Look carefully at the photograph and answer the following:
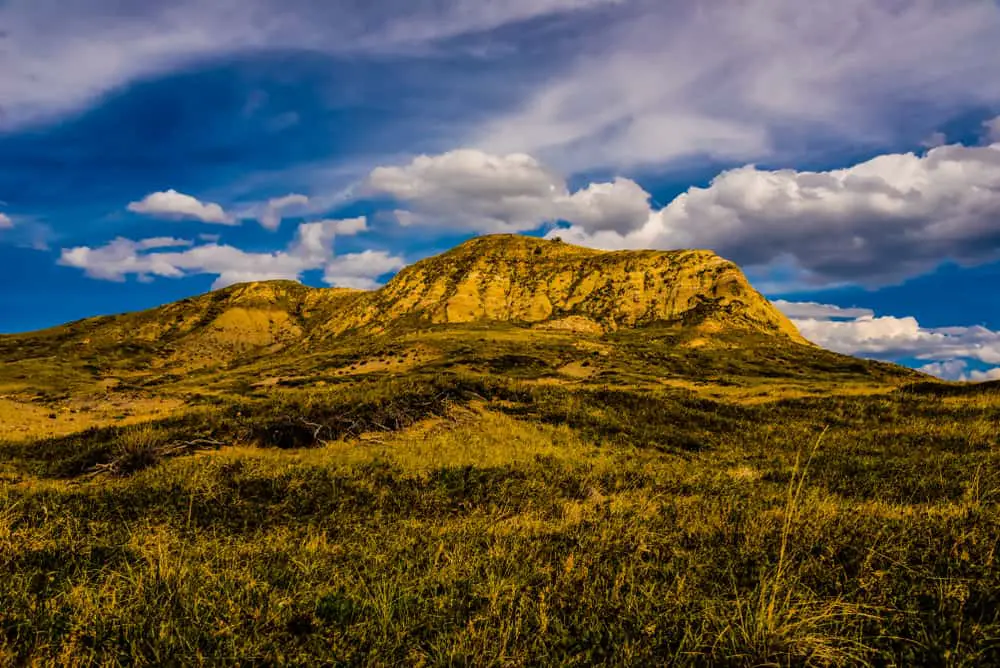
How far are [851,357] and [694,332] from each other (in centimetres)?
2656

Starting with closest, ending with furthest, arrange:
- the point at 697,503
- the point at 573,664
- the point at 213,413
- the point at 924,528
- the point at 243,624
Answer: the point at 573,664
the point at 243,624
the point at 924,528
the point at 697,503
the point at 213,413

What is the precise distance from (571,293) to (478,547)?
12207 centimetres

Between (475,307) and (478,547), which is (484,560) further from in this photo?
(475,307)

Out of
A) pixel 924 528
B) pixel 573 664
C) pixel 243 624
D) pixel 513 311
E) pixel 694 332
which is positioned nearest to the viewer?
pixel 573 664

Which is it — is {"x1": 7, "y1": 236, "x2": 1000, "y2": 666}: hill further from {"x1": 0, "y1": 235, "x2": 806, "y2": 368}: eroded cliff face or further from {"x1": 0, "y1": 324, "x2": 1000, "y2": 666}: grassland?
{"x1": 0, "y1": 235, "x2": 806, "y2": 368}: eroded cliff face

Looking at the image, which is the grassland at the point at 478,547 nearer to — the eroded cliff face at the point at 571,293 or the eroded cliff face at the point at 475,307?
the eroded cliff face at the point at 475,307

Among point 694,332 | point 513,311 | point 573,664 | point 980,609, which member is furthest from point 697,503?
point 513,311

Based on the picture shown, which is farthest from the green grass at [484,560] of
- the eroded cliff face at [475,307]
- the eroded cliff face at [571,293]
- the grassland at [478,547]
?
the eroded cliff face at [571,293]

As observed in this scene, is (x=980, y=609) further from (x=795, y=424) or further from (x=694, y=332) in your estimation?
(x=694, y=332)

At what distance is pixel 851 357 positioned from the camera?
8844cm

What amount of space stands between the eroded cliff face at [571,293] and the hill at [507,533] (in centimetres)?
8764

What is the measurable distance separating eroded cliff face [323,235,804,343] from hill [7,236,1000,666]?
288 feet

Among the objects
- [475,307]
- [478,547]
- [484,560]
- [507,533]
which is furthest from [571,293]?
[484,560]

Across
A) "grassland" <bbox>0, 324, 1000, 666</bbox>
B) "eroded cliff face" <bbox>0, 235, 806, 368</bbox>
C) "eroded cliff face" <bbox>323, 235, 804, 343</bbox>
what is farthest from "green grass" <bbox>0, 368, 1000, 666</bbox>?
"eroded cliff face" <bbox>323, 235, 804, 343</bbox>
